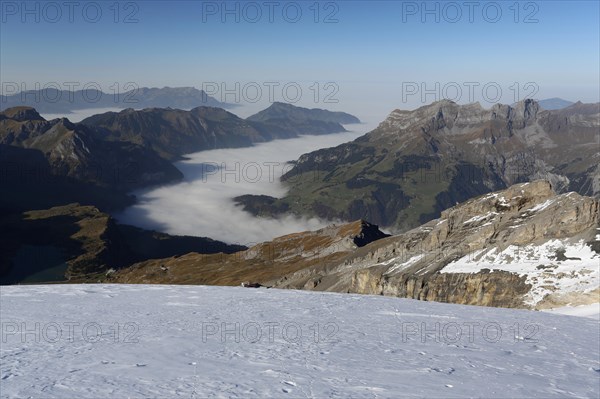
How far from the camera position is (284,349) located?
2156cm

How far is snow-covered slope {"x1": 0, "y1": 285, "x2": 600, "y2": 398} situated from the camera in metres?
17.1

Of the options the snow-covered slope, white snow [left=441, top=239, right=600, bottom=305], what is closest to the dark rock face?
white snow [left=441, top=239, right=600, bottom=305]

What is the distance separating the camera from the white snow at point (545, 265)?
50.4 meters

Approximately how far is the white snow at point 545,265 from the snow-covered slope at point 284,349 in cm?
2267

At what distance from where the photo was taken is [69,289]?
36812mm

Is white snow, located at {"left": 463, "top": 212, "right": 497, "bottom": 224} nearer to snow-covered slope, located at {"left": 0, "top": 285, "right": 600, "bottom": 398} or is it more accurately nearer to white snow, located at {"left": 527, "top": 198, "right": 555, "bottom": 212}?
white snow, located at {"left": 527, "top": 198, "right": 555, "bottom": 212}

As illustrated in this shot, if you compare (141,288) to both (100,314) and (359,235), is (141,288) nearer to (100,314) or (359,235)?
(100,314)

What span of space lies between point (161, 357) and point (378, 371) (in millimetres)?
9499

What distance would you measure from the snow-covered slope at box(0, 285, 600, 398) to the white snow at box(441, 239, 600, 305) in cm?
2267

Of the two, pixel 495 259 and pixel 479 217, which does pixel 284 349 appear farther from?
pixel 479 217

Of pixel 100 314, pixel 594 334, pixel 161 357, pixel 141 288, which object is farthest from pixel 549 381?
pixel 141 288

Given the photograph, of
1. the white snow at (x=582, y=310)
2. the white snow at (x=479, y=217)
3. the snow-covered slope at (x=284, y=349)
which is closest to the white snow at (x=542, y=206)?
the white snow at (x=479, y=217)

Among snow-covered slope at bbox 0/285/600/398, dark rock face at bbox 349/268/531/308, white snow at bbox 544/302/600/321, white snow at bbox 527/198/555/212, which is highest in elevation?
white snow at bbox 527/198/555/212

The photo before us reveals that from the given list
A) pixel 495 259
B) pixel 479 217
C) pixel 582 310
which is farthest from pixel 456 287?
pixel 479 217
